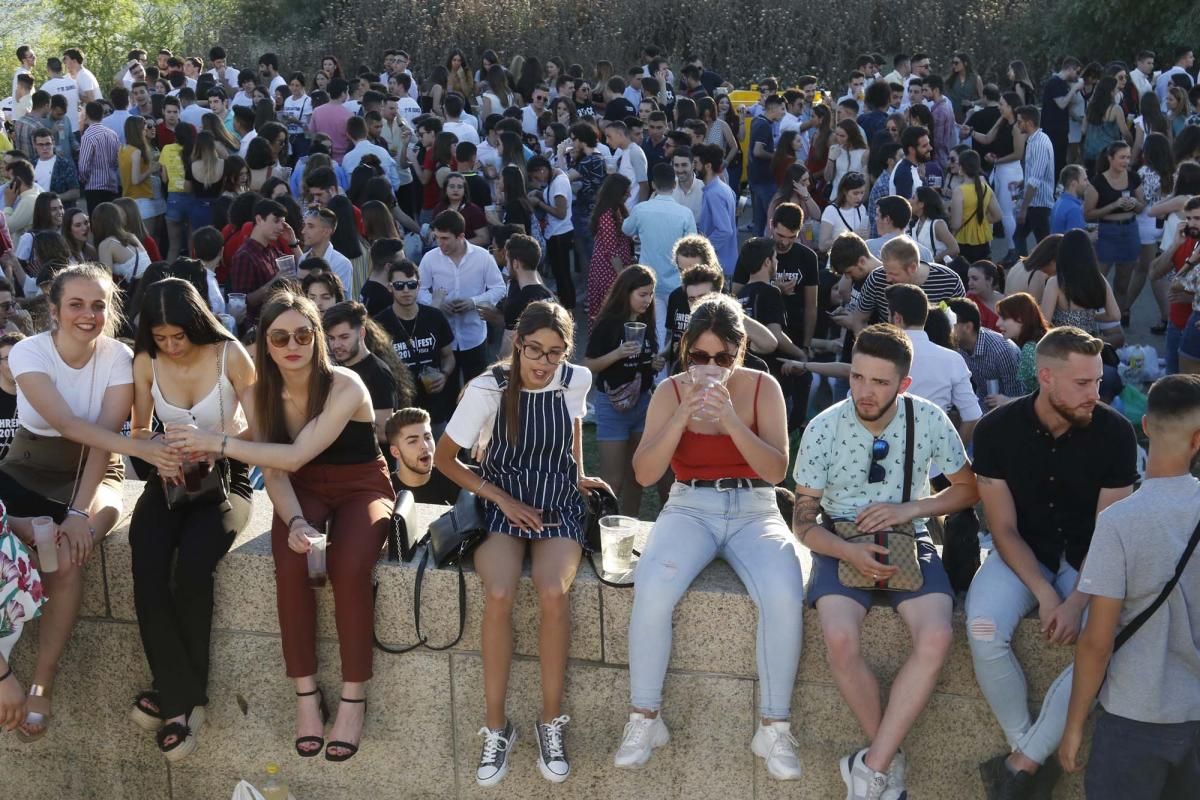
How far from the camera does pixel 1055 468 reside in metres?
4.22

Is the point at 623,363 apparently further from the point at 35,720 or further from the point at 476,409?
the point at 35,720

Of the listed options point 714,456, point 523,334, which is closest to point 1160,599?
point 714,456

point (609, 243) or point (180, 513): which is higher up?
point (180, 513)

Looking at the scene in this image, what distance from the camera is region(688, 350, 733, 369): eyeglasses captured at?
453 centimetres

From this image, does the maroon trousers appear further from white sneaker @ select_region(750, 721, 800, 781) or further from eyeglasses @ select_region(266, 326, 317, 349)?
white sneaker @ select_region(750, 721, 800, 781)

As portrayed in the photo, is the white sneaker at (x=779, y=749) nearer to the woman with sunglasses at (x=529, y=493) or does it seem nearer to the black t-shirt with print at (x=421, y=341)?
the woman with sunglasses at (x=529, y=493)

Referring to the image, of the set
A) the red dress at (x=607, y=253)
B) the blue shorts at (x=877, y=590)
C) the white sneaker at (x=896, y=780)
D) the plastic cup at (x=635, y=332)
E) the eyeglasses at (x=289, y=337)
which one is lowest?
the red dress at (x=607, y=253)

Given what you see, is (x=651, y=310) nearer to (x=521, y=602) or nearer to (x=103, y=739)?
(x=521, y=602)

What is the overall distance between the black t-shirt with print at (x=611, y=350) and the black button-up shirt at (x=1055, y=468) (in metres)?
2.69

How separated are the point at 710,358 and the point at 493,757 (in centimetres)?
149

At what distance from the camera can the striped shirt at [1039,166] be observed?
12.0 m

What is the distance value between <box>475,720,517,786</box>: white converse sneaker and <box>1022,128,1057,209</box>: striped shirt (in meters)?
9.26

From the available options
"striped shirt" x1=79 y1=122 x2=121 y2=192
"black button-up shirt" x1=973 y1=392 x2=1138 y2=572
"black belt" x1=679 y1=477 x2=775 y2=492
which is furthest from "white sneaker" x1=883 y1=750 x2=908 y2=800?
"striped shirt" x1=79 y1=122 x2=121 y2=192

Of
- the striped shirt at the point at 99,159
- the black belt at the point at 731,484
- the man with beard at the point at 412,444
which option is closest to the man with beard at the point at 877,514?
the black belt at the point at 731,484
